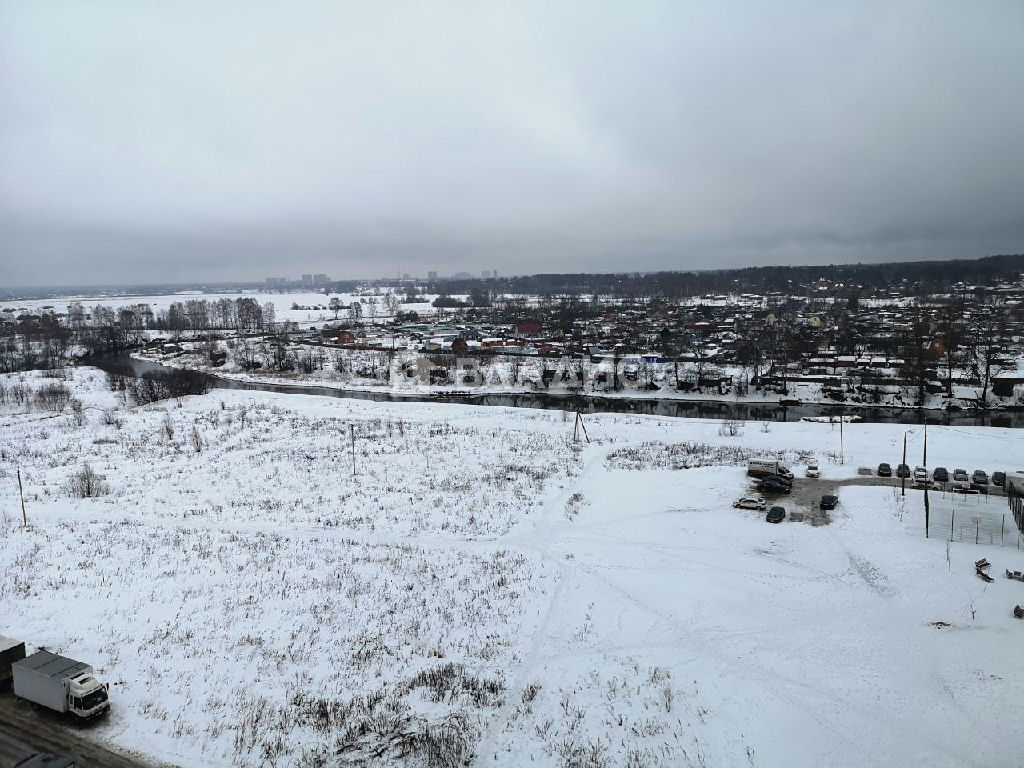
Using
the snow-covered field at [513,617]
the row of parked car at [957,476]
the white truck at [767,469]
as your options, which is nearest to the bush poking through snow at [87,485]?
the snow-covered field at [513,617]

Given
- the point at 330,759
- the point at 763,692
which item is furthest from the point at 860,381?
the point at 330,759

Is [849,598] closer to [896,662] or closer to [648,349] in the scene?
[896,662]

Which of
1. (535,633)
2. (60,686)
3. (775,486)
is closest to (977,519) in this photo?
(775,486)

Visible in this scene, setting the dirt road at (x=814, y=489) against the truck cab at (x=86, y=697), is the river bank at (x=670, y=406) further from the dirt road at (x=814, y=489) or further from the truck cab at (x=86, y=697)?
the truck cab at (x=86, y=697)

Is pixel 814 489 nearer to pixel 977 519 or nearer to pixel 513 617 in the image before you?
pixel 977 519

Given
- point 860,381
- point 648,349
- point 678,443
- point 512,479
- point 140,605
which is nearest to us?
point 140,605

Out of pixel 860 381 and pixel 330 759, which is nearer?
pixel 330 759
